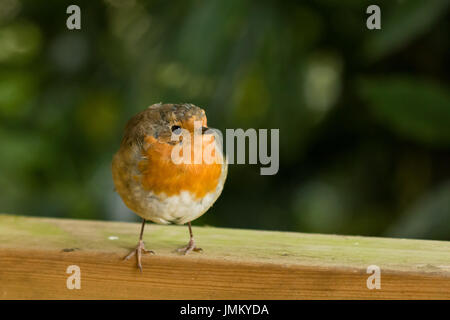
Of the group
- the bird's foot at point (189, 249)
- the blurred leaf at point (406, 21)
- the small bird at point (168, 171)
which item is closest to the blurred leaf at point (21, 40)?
the blurred leaf at point (406, 21)

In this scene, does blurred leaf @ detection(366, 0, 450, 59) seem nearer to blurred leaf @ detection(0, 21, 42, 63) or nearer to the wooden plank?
the wooden plank

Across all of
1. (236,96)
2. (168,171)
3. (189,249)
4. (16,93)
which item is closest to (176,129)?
(168,171)

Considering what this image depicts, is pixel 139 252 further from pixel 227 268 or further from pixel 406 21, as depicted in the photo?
pixel 406 21

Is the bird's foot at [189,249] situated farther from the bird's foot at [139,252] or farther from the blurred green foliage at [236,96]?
the blurred green foliage at [236,96]

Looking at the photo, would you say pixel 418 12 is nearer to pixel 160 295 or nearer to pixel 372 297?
pixel 372 297

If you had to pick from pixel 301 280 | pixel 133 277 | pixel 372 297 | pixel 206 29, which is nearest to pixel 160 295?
pixel 133 277

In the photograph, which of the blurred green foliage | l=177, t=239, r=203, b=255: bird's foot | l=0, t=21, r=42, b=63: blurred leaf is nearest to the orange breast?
l=177, t=239, r=203, b=255: bird's foot

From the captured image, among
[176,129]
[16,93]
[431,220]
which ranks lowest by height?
[431,220]
